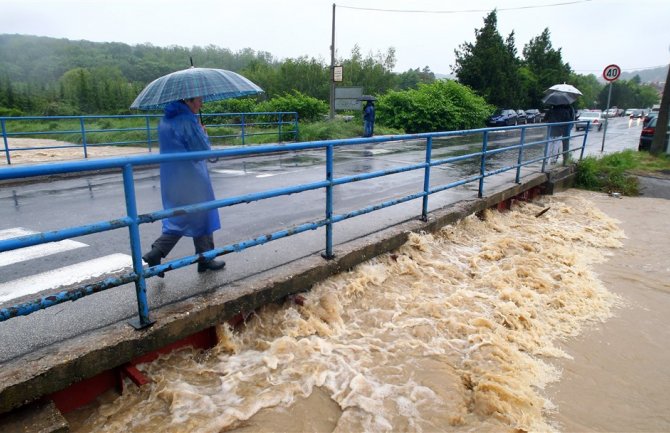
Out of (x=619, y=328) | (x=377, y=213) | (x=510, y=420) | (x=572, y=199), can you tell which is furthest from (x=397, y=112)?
(x=510, y=420)

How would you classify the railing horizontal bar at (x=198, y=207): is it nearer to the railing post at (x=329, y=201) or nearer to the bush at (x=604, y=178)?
the railing post at (x=329, y=201)

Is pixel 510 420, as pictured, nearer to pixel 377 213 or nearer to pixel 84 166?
pixel 84 166

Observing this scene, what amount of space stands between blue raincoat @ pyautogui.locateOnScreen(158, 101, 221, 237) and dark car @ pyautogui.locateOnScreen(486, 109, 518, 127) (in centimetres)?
3023

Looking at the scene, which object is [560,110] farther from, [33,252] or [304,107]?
[304,107]

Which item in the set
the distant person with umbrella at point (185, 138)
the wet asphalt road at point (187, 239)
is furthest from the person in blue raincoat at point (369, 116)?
the distant person with umbrella at point (185, 138)

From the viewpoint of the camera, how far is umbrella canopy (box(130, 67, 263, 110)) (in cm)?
342

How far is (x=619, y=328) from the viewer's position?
446cm

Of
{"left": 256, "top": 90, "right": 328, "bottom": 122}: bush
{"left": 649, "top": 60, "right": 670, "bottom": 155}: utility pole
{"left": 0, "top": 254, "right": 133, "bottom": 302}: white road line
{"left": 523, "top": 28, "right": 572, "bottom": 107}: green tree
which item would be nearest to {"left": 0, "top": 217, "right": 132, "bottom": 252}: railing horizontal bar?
{"left": 0, "top": 254, "right": 133, "bottom": 302}: white road line

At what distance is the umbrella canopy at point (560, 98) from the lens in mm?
11438

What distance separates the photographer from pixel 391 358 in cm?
360

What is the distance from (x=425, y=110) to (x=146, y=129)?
14844 millimetres

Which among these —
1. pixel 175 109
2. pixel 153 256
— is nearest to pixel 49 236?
pixel 153 256

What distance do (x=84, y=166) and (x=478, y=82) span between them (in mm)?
39332

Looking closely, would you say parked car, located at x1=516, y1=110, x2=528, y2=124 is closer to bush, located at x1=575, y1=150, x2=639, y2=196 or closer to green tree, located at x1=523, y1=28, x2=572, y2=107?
green tree, located at x1=523, y1=28, x2=572, y2=107
